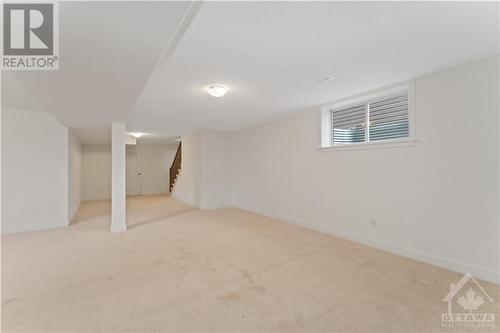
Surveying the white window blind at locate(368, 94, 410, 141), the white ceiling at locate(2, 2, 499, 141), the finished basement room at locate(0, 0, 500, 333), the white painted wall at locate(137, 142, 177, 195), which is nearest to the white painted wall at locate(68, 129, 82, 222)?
the finished basement room at locate(0, 0, 500, 333)

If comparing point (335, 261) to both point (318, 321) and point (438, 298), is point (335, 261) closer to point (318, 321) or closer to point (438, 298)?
point (438, 298)

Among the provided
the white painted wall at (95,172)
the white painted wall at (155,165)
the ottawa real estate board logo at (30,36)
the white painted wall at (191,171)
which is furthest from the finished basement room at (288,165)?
the white painted wall at (155,165)

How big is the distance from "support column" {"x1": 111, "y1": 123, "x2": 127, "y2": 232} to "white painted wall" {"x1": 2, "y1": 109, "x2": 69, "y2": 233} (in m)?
1.33

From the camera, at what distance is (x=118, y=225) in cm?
429

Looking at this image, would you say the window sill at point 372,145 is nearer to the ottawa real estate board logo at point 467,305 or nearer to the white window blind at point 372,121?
the white window blind at point 372,121

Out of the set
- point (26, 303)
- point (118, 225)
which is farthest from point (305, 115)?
point (26, 303)

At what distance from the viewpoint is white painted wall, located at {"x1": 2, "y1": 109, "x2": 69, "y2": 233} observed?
417cm

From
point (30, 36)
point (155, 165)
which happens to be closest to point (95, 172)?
point (155, 165)

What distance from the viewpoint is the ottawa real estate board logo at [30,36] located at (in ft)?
4.20

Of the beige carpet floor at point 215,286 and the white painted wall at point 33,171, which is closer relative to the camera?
the beige carpet floor at point 215,286

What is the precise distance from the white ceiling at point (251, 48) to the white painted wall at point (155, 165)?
22.0ft

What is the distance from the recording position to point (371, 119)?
11.8ft

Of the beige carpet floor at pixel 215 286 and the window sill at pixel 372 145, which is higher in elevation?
the window sill at pixel 372 145

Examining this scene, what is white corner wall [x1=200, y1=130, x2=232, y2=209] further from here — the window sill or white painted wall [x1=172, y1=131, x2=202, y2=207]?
the window sill
